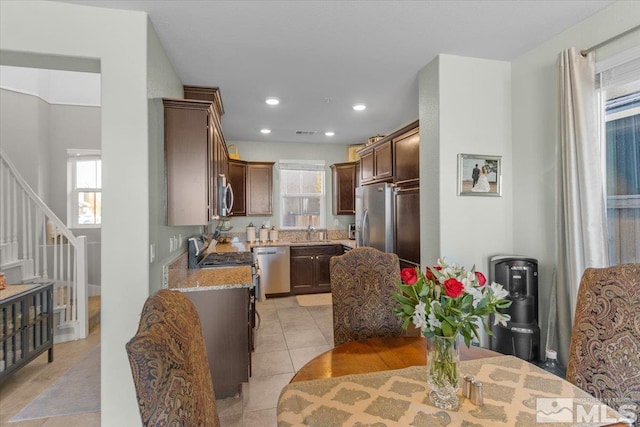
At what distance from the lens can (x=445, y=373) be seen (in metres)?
1.06

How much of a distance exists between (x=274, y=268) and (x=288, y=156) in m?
2.13

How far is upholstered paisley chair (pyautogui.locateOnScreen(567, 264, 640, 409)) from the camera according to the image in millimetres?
1173

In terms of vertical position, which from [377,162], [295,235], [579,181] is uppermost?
[377,162]

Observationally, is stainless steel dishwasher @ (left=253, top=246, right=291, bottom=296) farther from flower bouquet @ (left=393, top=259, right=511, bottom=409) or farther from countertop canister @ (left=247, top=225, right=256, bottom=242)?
flower bouquet @ (left=393, top=259, right=511, bottom=409)

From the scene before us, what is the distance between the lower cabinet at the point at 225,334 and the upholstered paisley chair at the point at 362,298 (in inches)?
35.8

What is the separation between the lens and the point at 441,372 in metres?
1.06

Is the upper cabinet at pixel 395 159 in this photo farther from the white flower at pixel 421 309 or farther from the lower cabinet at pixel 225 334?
the white flower at pixel 421 309

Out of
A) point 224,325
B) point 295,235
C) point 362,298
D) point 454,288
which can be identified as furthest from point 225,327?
point 295,235

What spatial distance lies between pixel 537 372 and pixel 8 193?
5003 mm

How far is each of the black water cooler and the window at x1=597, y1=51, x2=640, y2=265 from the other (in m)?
0.52

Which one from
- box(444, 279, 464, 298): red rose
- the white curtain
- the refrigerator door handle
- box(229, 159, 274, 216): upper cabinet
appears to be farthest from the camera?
box(229, 159, 274, 216): upper cabinet

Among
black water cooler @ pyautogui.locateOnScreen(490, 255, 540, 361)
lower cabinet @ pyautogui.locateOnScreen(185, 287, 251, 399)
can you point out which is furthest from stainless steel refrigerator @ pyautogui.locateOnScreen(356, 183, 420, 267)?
lower cabinet @ pyautogui.locateOnScreen(185, 287, 251, 399)

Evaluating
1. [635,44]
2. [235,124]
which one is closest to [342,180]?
[235,124]

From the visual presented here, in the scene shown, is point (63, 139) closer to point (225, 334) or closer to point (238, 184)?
point (238, 184)
